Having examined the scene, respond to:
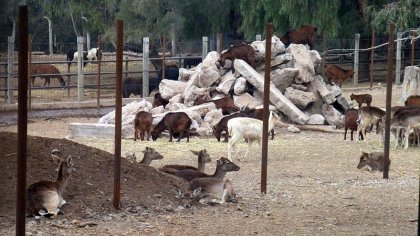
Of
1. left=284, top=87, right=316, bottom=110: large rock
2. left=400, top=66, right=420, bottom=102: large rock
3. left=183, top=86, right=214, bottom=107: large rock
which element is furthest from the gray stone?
left=400, top=66, right=420, bottom=102: large rock

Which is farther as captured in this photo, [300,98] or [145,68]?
[145,68]

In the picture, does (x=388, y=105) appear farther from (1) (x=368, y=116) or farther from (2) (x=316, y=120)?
(2) (x=316, y=120)

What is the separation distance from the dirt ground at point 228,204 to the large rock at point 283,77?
319 inches

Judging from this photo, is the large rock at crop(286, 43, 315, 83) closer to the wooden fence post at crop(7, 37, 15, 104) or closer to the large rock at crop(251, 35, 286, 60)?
the large rock at crop(251, 35, 286, 60)

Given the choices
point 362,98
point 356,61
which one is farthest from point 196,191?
point 356,61

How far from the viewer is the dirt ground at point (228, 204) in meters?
10.2

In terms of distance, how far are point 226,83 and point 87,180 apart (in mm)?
12978

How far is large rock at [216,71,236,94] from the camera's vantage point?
23867 millimetres

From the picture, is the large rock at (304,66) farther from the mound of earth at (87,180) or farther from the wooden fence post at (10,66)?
the mound of earth at (87,180)

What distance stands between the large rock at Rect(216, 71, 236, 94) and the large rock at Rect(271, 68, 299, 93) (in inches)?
43.2

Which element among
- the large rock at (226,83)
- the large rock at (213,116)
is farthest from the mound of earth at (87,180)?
the large rock at (226,83)

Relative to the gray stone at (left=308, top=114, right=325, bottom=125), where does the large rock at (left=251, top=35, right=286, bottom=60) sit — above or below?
above

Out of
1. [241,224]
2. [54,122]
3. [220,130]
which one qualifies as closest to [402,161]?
[220,130]

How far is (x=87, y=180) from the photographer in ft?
37.5
